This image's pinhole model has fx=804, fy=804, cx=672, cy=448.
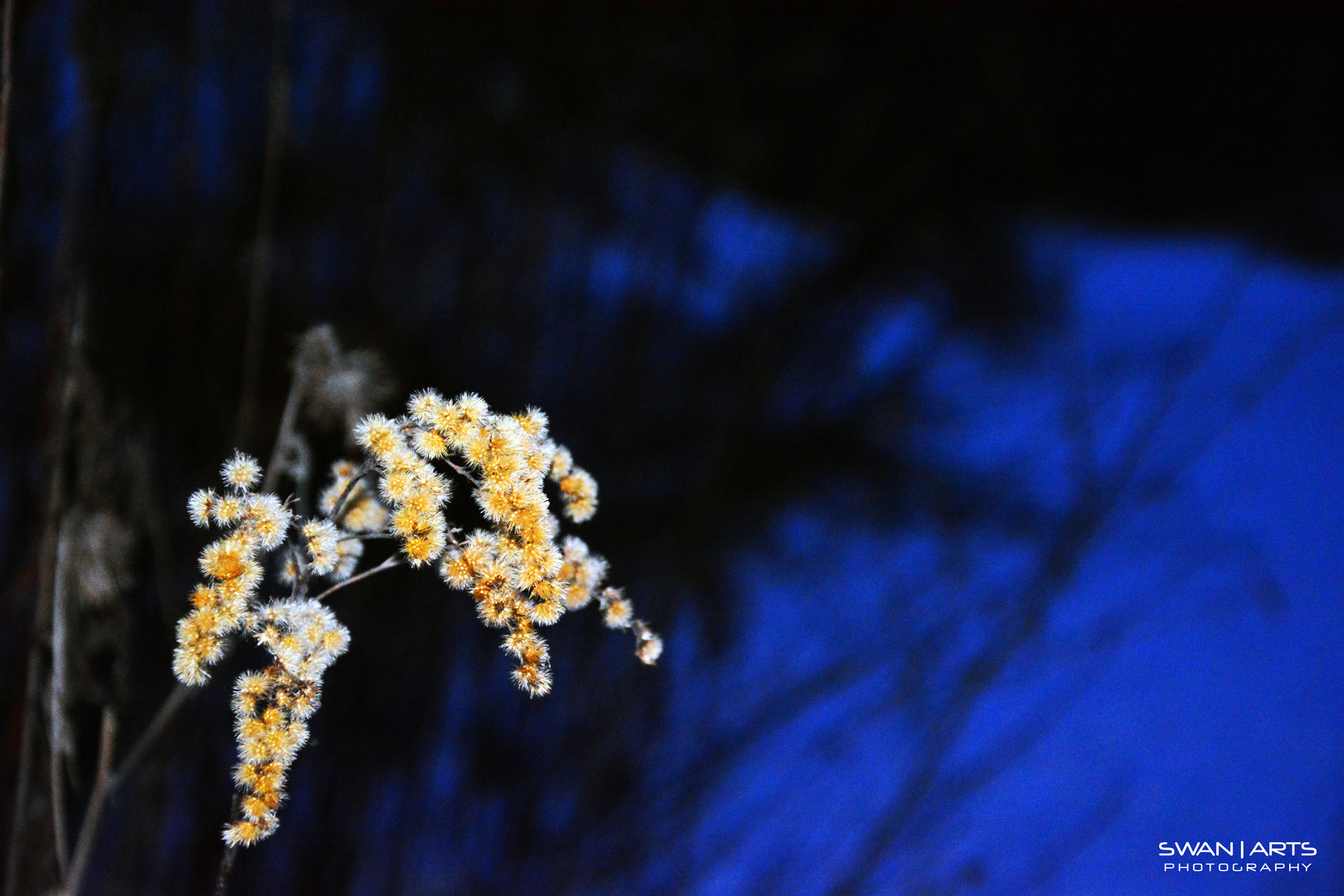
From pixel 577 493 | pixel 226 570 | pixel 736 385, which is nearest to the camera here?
pixel 226 570

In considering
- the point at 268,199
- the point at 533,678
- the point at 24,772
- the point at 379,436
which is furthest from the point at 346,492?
the point at 268,199

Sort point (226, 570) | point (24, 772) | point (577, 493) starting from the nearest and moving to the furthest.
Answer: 1. point (226, 570)
2. point (577, 493)
3. point (24, 772)

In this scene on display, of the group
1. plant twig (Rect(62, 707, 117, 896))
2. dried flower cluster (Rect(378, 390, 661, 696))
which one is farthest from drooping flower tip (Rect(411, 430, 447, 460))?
plant twig (Rect(62, 707, 117, 896))

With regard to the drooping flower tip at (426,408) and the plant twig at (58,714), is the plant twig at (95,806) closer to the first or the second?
the plant twig at (58,714)

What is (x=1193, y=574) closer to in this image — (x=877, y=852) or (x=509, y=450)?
(x=877, y=852)

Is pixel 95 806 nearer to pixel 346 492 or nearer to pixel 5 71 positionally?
pixel 346 492

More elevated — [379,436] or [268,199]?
[268,199]

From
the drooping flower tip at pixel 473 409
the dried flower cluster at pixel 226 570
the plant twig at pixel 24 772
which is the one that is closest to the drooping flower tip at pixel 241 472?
the dried flower cluster at pixel 226 570

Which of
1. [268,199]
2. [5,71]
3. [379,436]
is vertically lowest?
[379,436]
